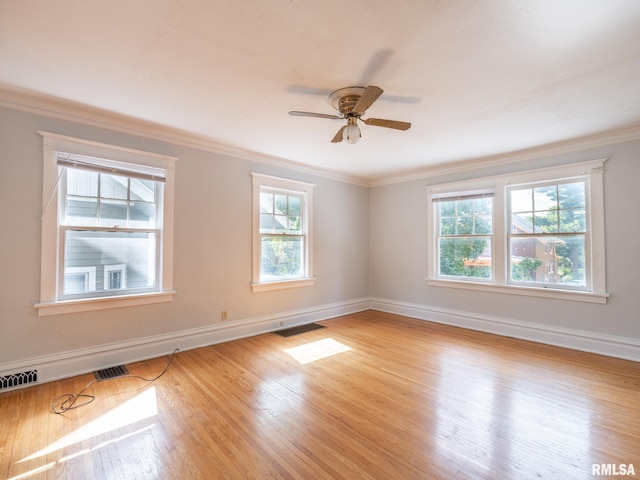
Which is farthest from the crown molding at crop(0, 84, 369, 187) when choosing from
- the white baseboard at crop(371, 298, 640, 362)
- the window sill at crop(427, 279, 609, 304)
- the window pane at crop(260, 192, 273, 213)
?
the white baseboard at crop(371, 298, 640, 362)

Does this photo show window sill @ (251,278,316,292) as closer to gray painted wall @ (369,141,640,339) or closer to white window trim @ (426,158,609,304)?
gray painted wall @ (369,141,640,339)

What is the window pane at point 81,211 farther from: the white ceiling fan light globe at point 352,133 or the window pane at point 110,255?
the white ceiling fan light globe at point 352,133

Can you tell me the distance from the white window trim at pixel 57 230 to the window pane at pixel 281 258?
1362mm

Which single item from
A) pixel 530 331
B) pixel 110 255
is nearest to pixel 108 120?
pixel 110 255

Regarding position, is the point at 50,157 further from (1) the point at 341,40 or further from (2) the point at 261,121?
(1) the point at 341,40

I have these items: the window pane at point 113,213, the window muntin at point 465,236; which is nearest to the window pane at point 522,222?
the window muntin at point 465,236

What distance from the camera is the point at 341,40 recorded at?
1.89 metres

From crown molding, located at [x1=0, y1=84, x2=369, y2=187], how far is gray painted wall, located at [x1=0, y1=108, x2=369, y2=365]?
0.06 meters

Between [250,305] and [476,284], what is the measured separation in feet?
11.0

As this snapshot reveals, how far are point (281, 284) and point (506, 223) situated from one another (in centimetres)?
337

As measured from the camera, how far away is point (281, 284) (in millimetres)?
4523

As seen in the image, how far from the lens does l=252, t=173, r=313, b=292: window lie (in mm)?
4289

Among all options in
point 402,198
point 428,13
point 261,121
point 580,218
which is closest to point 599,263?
point 580,218

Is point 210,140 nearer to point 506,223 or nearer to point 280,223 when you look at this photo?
point 280,223
